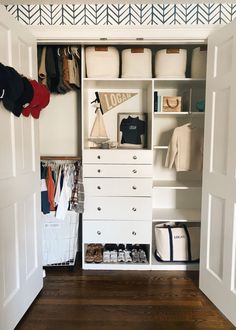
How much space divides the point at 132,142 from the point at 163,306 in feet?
4.98

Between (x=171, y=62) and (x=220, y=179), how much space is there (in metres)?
1.16

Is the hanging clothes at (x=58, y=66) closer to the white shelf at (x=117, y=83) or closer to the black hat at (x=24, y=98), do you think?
the white shelf at (x=117, y=83)

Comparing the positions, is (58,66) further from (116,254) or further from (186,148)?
(116,254)

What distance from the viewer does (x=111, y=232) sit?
265 cm

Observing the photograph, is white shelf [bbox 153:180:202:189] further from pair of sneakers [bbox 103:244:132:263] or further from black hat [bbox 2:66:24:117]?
black hat [bbox 2:66:24:117]

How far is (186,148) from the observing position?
263cm

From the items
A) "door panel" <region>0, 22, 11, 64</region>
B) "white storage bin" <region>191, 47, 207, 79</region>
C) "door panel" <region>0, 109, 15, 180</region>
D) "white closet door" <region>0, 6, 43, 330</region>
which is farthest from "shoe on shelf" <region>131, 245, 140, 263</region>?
"door panel" <region>0, 22, 11, 64</region>

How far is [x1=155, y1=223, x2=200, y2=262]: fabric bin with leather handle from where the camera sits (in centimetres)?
268

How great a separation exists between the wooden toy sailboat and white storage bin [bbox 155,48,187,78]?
0.73 metres

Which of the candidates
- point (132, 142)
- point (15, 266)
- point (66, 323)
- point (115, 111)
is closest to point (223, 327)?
point (66, 323)

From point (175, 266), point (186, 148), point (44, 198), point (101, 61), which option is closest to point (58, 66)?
point (101, 61)

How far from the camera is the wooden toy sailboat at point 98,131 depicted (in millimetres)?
2836

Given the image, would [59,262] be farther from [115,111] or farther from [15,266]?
[115,111]

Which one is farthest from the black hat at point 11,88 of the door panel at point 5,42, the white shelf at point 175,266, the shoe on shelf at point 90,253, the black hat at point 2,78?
the white shelf at point 175,266
